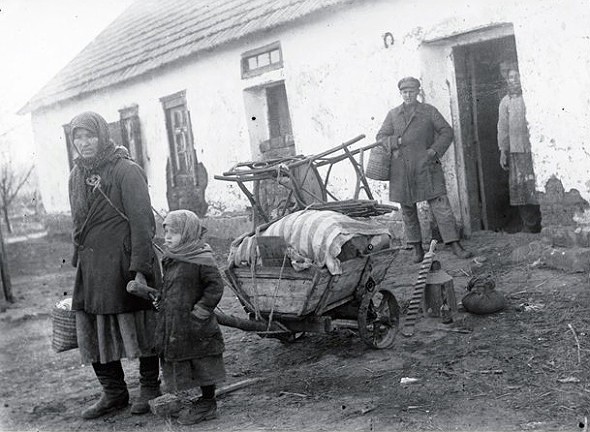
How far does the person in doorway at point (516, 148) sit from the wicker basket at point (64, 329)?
515 centimetres

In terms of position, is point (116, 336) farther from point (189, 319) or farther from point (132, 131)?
point (132, 131)

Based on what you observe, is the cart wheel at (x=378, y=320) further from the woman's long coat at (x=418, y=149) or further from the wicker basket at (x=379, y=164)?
the wicker basket at (x=379, y=164)

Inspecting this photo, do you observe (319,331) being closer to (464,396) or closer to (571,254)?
(464,396)

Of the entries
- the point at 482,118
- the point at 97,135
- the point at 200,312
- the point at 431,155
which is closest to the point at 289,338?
the point at 200,312

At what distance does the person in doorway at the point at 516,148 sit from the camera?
769 centimetres

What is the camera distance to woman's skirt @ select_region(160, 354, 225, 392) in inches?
159

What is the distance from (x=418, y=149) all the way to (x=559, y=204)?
5.11 ft

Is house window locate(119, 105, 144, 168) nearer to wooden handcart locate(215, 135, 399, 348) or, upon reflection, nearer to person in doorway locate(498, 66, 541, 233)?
person in doorway locate(498, 66, 541, 233)

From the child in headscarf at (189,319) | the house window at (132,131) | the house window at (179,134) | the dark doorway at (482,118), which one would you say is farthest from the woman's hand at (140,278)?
the house window at (132,131)

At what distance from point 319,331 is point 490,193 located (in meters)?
4.48

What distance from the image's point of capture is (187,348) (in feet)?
13.2

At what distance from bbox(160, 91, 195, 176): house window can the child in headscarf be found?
8783mm

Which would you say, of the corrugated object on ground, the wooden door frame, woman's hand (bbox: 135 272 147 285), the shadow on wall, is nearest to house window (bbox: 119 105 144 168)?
the corrugated object on ground

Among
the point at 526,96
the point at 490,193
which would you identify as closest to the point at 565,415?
the point at 526,96
